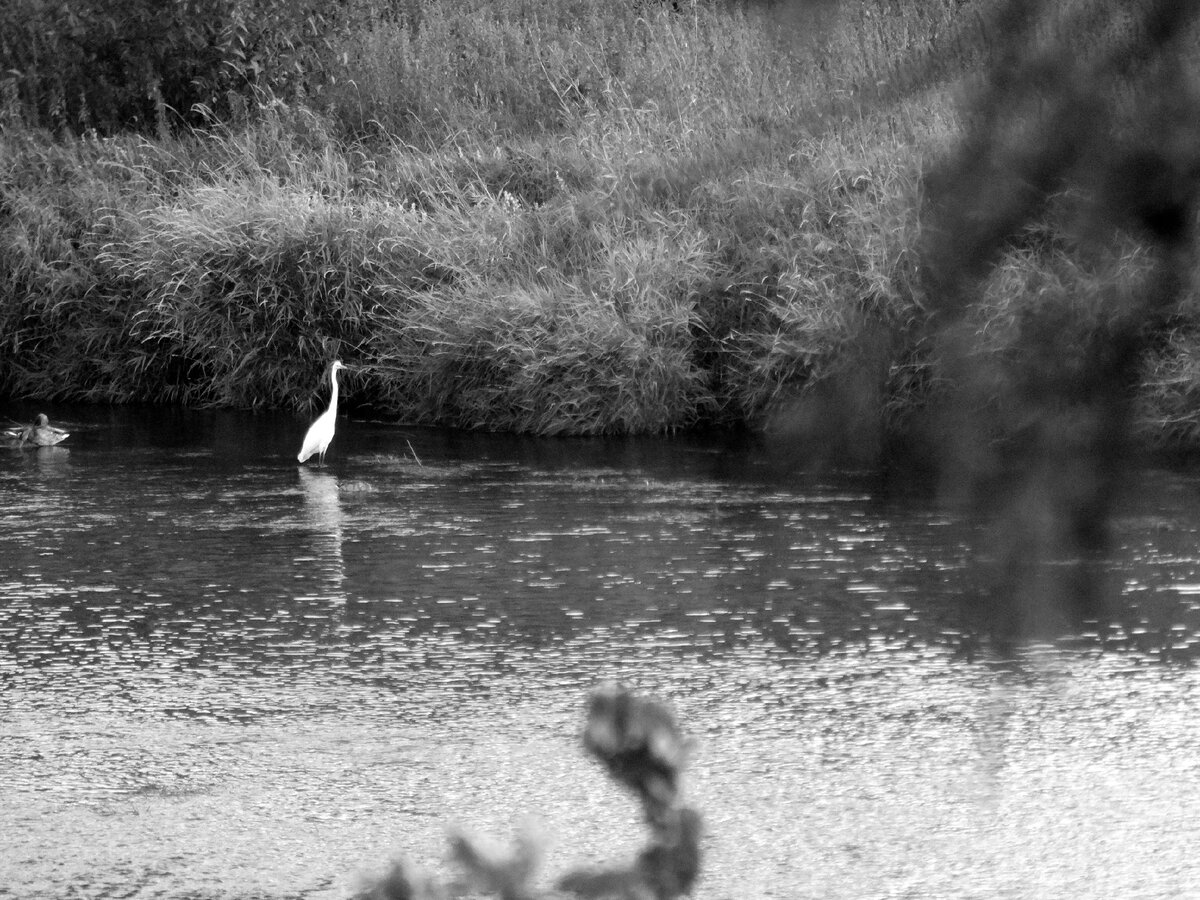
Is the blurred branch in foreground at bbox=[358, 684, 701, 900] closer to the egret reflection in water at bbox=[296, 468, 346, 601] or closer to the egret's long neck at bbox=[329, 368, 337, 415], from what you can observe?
the egret reflection in water at bbox=[296, 468, 346, 601]

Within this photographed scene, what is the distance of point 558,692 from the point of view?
552cm

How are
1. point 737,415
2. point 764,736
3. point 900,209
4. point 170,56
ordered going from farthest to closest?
point 170,56 < point 737,415 < point 764,736 < point 900,209

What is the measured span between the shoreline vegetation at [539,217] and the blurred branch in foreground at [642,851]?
0.74 ft

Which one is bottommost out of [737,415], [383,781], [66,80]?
[383,781]

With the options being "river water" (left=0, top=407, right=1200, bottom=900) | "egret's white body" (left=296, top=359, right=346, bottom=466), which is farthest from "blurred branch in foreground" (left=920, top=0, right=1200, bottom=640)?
"egret's white body" (left=296, top=359, right=346, bottom=466)

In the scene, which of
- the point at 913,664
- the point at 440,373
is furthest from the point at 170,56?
the point at 913,664

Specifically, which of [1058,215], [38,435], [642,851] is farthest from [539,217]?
[1058,215]

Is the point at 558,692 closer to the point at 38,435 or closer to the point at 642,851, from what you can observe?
the point at 642,851

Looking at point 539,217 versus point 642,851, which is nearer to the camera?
point 642,851

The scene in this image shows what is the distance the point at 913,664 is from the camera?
5750mm

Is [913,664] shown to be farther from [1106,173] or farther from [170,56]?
[170,56]

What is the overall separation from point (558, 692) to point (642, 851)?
4231mm

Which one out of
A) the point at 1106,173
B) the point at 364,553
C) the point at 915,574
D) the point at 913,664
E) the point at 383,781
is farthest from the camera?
the point at 364,553

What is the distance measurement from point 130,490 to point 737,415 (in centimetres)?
405
